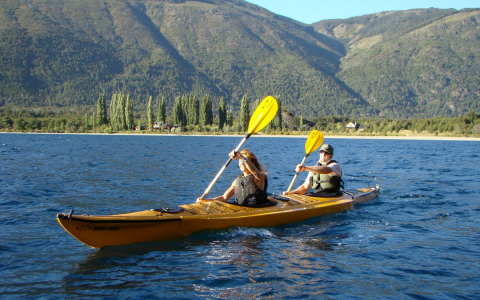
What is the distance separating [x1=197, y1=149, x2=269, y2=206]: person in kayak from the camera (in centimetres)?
913

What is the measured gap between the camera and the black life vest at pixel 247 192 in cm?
960

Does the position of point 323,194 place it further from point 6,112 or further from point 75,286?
point 6,112

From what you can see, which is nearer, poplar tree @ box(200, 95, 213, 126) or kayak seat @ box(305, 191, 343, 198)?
kayak seat @ box(305, 191, 343, 198)

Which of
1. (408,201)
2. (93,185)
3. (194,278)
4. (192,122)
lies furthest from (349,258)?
(192,122)

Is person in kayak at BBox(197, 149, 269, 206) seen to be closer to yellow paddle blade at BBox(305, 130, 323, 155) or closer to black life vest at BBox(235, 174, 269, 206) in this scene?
black life vest at BBox(235, 174, 269, 206)

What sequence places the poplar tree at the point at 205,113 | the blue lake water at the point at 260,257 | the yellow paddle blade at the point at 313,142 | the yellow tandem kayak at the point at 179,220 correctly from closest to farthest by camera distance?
the blue lake water at the point at 260,257 → the yellow tandem kayak at the point at 179,220 → the yellow paddle blade at the point at 313,142 → the poplar tree at the point at 205,113

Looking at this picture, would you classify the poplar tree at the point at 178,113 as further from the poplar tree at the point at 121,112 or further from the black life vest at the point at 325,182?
the black life vest at the point at 325,182

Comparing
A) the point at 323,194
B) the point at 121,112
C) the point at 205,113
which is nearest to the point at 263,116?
the point at 323,194

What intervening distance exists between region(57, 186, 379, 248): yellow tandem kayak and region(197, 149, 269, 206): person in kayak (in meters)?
0.20

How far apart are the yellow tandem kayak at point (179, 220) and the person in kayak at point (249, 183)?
0.65 ft

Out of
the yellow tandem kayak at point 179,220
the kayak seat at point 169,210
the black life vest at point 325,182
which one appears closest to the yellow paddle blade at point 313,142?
the black life vest at point 325,182

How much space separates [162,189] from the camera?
51.5 ft

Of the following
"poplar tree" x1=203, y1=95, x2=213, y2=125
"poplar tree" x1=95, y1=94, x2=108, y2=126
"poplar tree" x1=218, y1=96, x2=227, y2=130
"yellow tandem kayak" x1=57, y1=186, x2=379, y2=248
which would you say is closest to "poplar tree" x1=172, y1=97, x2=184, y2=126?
"poplar tree" x1=203, y1=95, x2=213, y2=125

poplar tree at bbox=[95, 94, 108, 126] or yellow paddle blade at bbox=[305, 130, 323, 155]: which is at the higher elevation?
poplar tree at bbox=[95, 94, 108, 126]
